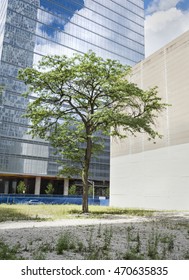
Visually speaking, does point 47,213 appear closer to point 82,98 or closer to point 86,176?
point 86,176

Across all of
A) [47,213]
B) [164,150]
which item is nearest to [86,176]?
[47,213]

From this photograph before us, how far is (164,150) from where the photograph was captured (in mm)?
27656

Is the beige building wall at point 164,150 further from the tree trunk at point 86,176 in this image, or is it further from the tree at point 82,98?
the tree trunk at point 86,176

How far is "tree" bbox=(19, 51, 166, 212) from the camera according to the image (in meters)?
15.9

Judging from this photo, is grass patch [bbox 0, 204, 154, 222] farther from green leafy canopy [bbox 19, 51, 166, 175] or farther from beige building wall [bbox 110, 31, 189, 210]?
beige building wall [bbox 110, 31, 189, 210]

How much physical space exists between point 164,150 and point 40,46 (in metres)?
54.7

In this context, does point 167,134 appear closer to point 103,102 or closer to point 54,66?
point 103,102

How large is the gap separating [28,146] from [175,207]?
4440 cm

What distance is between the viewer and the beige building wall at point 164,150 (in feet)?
85.3

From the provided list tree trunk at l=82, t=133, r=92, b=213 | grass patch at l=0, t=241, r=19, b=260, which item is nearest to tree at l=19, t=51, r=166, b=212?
tree trunk at l=82, t=133, r=92, b=213

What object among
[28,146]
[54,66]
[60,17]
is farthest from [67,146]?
[60,17]

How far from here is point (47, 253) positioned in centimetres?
526

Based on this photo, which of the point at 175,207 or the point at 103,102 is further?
the point at 175,207

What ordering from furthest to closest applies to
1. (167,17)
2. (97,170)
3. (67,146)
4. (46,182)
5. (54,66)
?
(97,170)
(46,182)
(67,146)
(54,66)
(167,17)
